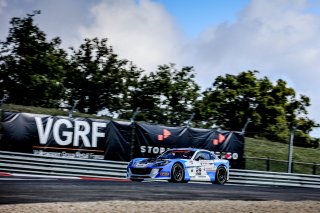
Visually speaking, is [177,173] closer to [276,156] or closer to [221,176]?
[221,176]

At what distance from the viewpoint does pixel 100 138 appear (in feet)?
54.2

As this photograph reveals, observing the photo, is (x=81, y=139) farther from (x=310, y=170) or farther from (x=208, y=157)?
(x=310, y=170)

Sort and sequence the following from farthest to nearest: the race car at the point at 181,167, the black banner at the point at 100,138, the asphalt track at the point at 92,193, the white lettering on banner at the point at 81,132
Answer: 1. the white lettering on banner at the point at 81,132
2. the race car at the point at 181,167
3. the black banner at the point at 100,138
4. the asphalt track at the point at 92,193

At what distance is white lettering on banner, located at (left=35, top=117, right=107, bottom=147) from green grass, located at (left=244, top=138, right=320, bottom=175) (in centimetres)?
970

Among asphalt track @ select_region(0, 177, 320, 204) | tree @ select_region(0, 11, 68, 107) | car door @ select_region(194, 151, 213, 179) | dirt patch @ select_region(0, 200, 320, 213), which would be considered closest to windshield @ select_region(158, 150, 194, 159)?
car door @ select_region(194, 151, 213, 179)

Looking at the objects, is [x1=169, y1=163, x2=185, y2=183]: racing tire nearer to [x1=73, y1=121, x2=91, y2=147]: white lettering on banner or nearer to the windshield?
the windshield

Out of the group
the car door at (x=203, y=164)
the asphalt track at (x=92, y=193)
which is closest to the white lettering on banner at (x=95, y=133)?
the car door at (x=203, y=164)

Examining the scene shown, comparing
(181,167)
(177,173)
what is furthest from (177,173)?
(181,167)

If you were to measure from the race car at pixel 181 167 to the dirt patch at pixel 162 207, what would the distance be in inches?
198

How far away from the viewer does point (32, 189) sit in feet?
32.8

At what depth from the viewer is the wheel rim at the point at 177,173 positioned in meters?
15.4

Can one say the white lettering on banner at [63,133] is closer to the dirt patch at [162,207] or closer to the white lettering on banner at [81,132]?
the white lettering on banner at [81,132]

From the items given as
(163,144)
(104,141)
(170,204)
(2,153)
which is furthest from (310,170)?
(170,204)

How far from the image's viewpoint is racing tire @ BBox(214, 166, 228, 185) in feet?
55.5
